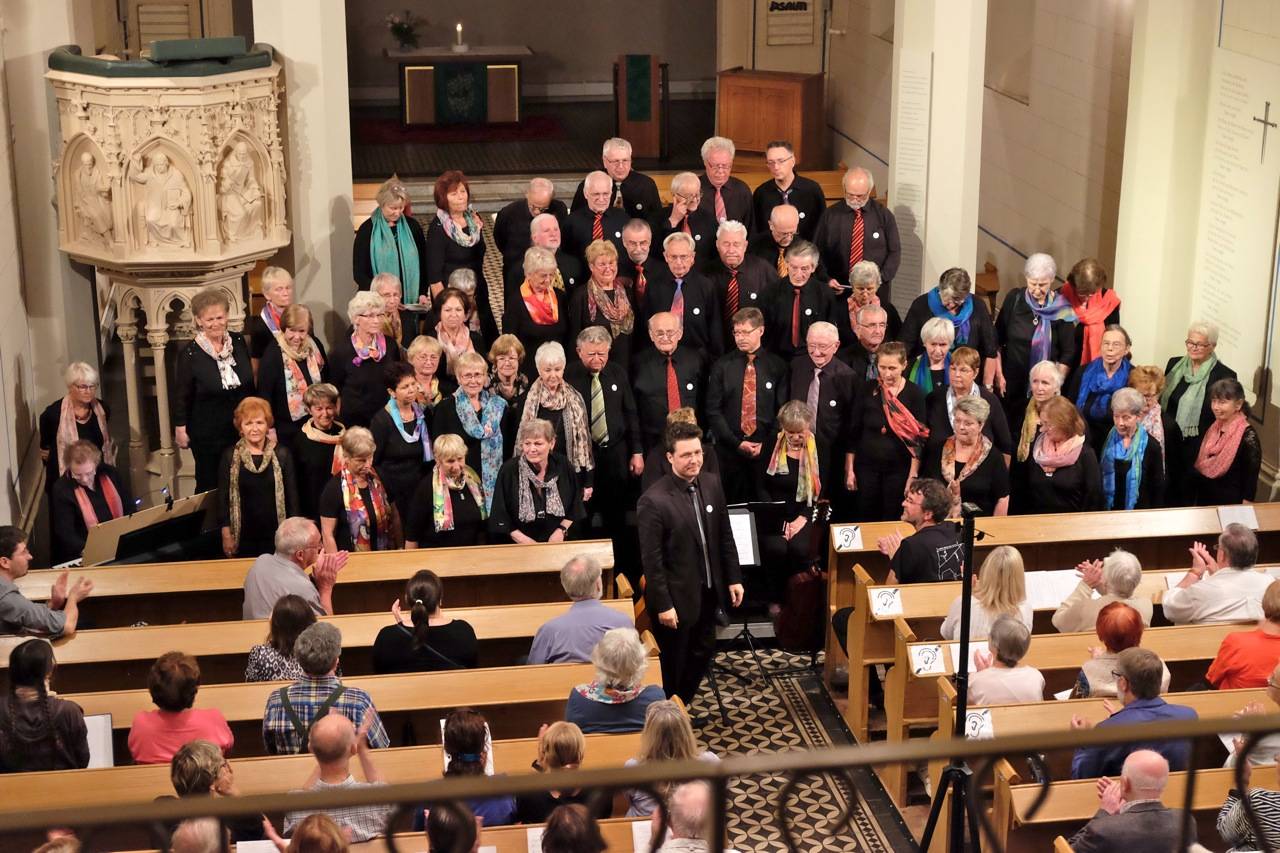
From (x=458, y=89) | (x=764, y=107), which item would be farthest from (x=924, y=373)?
(x=458, y=89)

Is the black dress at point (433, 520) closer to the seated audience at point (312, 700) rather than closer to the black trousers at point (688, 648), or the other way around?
the black trousers at point (688, 648)

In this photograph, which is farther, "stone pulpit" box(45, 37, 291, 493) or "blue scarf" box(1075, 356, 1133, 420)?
"stone pulpit" box(45, 37, 291, 493)

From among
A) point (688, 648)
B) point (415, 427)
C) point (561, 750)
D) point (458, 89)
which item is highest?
point (458, 89)

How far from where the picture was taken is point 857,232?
8.48 metres

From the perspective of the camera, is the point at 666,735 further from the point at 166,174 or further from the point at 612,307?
the point at 166,174

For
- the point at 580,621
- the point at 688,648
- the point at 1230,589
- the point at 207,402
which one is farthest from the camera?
the point at 207,402

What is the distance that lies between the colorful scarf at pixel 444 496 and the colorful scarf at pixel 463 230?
5.79 feet

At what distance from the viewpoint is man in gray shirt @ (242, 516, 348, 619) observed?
5.59m

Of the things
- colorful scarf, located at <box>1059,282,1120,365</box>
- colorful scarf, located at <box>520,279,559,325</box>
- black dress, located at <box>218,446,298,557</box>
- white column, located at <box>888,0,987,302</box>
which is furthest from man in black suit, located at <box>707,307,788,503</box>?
white column, located at <box>888,0,987,302</box>

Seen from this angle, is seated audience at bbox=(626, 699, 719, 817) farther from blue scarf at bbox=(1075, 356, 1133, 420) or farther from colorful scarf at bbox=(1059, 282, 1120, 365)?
colorful scarf at bbox=(1059, 282, 1120, 365)

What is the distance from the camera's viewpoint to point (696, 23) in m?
18.0

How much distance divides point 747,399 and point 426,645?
244 centimetres

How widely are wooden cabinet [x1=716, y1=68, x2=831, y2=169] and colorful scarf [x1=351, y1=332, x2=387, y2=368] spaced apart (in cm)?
665

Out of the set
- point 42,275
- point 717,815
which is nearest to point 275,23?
point 42,275
